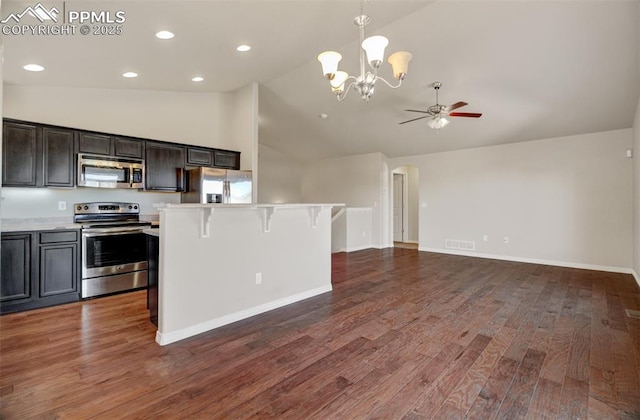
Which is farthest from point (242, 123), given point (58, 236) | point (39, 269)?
point (39, 269)

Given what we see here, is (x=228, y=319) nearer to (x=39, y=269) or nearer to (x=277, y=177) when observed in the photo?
(x=39, y=269)

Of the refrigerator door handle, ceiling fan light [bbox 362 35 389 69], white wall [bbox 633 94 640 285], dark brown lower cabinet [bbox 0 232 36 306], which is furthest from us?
the refrigerator door handle

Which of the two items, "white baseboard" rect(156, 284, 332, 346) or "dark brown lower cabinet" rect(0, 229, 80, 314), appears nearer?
"white baseboard" rect(156, 284, 332, 346)

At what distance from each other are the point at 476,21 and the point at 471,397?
3737mm

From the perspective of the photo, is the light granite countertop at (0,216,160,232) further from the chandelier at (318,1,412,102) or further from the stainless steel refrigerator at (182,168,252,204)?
the chandelier at (318,1,412,102)

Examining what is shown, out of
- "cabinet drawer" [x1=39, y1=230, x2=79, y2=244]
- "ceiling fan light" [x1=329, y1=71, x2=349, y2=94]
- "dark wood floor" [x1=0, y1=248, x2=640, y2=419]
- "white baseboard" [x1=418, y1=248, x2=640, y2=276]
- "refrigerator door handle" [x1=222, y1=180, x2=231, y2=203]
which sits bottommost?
"dark wood floor" [x1=0, y1=248, x2=640, y2=419]

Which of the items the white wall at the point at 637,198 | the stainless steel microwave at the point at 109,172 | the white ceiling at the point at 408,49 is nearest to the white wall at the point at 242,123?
the white ceiling at the point at 408,49

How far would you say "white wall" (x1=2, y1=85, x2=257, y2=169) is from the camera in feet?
13.1

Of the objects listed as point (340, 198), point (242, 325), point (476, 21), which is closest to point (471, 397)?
point (242, 325)

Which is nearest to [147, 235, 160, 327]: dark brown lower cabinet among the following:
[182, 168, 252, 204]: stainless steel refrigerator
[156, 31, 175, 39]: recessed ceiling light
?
[182, 168, 252, 204]: stainless steel refrigerator

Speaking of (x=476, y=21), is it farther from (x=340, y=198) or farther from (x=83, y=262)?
(x=340, y=198)

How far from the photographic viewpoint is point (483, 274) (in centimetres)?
522

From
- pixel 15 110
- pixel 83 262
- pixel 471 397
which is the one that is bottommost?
pixel 471 397

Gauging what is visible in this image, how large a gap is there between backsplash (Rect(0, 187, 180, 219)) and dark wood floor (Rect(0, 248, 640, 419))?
4.19ft
